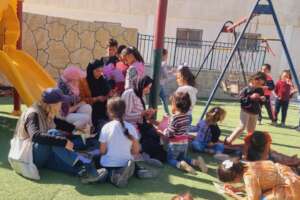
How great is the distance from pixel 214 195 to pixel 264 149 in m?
0.73

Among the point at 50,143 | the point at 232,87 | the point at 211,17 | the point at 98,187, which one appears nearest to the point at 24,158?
the point at 50,143

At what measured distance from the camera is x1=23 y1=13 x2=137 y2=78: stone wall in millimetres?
12094

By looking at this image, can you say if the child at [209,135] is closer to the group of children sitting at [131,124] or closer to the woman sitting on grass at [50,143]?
the group of children sitting at [131,124]

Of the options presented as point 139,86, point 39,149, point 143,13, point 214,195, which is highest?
point 143,13

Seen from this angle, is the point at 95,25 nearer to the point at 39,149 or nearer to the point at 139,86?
the point at 139,86

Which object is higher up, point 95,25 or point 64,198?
point 95,25

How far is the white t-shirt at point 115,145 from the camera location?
437cm

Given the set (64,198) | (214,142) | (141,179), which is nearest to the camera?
(64,198)

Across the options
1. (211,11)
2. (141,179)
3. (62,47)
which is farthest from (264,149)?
(211,11)

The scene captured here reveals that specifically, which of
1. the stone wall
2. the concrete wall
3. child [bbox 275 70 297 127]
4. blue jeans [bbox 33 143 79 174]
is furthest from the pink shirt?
the concrete wall

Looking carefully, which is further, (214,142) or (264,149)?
(214,142)

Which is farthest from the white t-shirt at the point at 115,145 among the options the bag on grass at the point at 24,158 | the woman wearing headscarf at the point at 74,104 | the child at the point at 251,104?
the child at the point at 251,104

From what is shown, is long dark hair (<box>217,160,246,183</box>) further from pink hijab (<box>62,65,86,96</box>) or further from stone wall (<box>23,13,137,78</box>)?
stone wall (<box>23,13,137,78</box>)

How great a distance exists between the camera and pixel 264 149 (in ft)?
13.8
